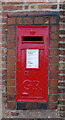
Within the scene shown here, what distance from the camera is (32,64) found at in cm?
255

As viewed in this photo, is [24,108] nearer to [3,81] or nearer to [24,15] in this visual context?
[3,81]

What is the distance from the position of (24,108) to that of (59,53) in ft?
4.43

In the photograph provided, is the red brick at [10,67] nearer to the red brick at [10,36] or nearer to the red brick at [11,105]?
the red brick at [10,36]

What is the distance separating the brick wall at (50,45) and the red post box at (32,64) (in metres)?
0.09

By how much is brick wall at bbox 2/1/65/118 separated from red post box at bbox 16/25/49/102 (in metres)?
0.09

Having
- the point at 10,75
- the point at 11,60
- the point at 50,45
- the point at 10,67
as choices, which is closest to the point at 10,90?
the point at 10,75

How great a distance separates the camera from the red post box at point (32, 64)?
99.7 inches

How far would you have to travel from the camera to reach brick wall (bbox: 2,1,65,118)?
2564 millimetres

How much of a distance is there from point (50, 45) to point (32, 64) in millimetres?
530

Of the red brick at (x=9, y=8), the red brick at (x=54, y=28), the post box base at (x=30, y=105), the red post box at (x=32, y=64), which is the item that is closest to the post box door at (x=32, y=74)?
the red post box at (x=32, y=64)

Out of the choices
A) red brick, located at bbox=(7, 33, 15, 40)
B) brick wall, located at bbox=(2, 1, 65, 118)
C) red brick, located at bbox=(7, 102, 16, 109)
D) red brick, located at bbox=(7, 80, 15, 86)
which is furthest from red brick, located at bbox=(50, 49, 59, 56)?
red brick, located at bbox=(7, 102, 16, 109)

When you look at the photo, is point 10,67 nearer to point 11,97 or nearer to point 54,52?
point 11,97

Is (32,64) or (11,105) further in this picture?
(11,105)

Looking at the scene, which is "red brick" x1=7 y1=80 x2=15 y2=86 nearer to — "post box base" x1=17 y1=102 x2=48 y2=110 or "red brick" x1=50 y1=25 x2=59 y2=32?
"post box base" x1=17 y1=102 x2=48 y2=110
